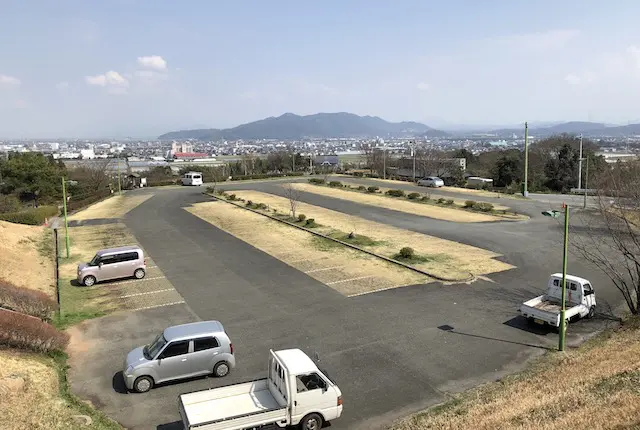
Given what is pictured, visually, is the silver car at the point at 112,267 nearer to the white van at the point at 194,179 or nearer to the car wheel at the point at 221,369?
the car wheel at the point at 221,369

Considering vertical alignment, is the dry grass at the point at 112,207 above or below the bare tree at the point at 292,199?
below

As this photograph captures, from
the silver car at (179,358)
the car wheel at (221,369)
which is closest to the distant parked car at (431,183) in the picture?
the silver car at (179,358)

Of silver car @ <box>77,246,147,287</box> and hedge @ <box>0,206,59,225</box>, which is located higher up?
hedge @ <box>0,206,59,225</box>

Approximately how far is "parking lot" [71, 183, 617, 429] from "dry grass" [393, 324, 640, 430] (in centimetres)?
80

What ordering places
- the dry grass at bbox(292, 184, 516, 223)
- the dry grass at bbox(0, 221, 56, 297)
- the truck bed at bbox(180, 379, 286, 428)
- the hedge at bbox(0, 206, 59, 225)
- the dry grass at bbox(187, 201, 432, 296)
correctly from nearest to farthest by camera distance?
the truck bed at bbox(180, 379, 286, 428), the dry grass at bbox(187, 201, 432, 296), the dry grass at bbox(0, 221, 56, 297), the hedge at bbox(0, 206, 59, 225), the dry grass at bbox(292, 184, 516, 223)

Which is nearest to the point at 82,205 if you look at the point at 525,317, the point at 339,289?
the point at 339,289

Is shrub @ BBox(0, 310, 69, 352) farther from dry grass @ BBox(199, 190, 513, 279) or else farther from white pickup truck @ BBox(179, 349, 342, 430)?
dry grass @ BBox(199, 190, 513, 279)

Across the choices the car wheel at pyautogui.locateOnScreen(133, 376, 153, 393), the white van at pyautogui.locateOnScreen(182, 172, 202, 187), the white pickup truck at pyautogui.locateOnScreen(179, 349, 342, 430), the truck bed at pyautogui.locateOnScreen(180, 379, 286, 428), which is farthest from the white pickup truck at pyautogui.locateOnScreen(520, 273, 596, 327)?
the white van at pyautogui.locateOnScreen(182, 172, 202, 187)

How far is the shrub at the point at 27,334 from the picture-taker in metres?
14.4

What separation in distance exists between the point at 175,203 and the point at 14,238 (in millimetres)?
22356

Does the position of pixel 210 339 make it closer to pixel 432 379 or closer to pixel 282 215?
pixel 432 379

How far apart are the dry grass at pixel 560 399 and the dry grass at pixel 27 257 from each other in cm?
1856

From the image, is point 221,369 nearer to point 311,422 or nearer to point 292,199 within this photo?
point 311,422

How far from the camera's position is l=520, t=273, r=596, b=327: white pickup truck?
55.5ft
